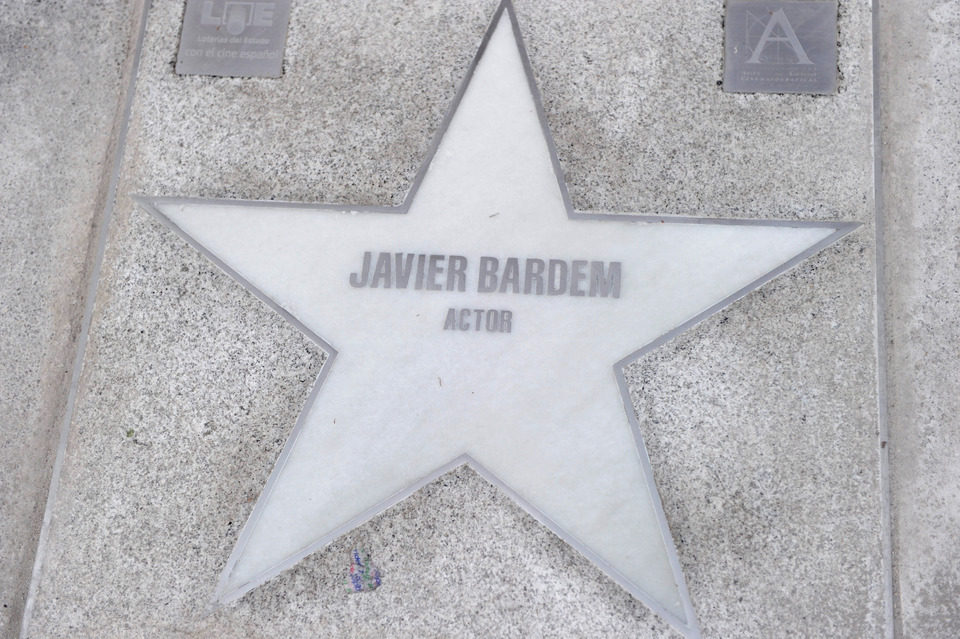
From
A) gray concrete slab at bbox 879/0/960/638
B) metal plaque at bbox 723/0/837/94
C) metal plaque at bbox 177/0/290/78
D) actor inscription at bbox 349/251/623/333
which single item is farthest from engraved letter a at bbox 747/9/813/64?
metal plaque at bbox 177/0/290/78

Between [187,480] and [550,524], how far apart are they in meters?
1.30

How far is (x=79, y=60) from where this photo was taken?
9.07 ft

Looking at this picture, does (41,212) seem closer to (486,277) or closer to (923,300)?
(486,277)

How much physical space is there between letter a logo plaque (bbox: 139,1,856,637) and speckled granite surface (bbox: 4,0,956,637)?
147 millimetres

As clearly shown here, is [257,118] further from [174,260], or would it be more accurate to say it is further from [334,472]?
[334,472]

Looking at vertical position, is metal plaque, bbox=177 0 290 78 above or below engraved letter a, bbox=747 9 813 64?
below

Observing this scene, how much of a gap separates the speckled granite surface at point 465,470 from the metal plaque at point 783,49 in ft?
0.20

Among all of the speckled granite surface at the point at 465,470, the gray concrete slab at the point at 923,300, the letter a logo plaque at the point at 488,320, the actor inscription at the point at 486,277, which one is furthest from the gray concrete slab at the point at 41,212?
the gray concrete slab at the point at 923,300

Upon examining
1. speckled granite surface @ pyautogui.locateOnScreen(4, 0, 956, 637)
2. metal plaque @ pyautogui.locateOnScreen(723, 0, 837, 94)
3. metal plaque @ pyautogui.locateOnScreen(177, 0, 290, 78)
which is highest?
metal plaque @ pyautogui.locateOnScreen(723, 0, 837, 94)

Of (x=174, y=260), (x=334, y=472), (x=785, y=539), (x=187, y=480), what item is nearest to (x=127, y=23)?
(x=174, y=260)

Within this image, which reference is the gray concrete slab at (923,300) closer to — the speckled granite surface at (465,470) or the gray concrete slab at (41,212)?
the speckled granite surface at (465,470)

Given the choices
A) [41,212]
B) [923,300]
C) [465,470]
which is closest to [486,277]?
[465,470]

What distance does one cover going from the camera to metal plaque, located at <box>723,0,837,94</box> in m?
2.50

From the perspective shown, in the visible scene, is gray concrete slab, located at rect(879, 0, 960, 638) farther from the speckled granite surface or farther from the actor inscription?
the actor inscription
